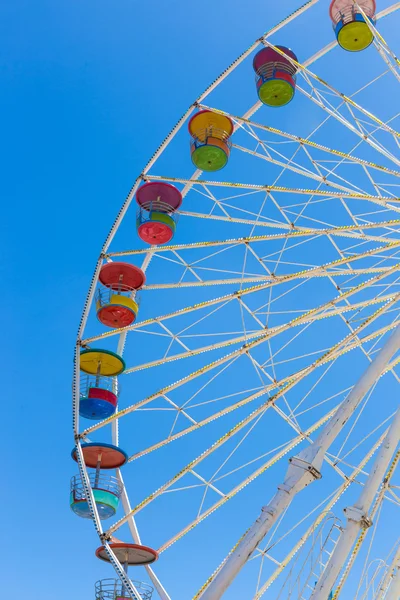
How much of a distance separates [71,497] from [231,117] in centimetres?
803

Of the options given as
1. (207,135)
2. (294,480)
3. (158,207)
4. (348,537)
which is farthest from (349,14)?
(348,537)

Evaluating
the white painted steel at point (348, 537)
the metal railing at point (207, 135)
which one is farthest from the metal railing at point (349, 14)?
the white painted steel at point (348, 537)

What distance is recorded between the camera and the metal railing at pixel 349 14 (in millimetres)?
17266

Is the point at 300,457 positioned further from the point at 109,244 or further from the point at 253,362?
the point at 109,244

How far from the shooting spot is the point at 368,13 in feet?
58.0

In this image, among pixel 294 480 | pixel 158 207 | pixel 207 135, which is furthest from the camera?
pixel 207 135

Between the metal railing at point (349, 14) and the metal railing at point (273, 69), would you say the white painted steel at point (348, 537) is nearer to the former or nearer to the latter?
the metal railing at point (273, 69)

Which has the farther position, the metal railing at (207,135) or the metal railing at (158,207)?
the metal railing at (207,135)

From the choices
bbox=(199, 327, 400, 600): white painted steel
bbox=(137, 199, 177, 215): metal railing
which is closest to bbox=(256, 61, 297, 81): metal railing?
bbox=(137, 199, 177, 215): metal railing

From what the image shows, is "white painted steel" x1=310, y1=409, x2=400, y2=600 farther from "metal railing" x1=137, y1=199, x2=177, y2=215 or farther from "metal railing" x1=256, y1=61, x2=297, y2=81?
"metal railing" x1=256, y1=61, x2=297, y2=81

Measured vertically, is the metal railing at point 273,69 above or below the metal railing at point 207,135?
above

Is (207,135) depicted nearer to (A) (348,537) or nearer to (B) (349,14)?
(B) (349,14)

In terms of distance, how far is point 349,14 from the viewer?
57.0ft

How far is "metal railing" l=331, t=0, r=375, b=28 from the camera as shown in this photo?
680 inches
